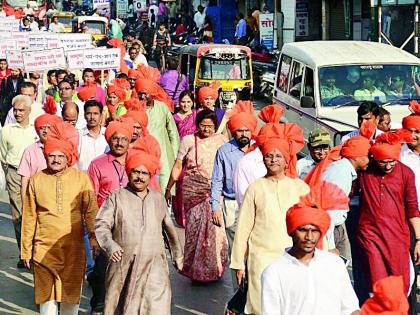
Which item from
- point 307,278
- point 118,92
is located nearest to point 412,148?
point 307,278

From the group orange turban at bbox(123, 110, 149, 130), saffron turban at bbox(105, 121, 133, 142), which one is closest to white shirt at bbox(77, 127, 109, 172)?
orange turban at bbox(123, 110, 149, 130)

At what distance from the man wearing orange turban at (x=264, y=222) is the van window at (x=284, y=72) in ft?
27.0

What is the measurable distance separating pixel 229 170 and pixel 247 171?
2.39 feet

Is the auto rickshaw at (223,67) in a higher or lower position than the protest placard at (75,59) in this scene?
lower

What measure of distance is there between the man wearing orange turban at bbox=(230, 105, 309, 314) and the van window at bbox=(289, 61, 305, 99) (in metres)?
7.50

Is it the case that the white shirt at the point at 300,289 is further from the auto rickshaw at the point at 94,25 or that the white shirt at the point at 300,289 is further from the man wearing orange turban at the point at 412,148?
the auto rickshaw at the point at 94,25

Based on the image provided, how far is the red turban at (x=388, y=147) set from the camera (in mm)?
7445

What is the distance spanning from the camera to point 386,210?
753 cm

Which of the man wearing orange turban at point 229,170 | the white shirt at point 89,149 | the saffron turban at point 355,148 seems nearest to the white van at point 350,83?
the white shirt at point 89,149

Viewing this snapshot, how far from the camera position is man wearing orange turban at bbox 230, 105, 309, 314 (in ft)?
22.8

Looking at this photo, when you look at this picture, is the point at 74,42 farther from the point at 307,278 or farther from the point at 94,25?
the point at 94,25

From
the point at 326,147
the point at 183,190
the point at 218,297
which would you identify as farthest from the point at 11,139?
the point at 326,147

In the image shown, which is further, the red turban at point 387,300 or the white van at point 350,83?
the white van at point 350,83

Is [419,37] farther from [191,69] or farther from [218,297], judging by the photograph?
[218,297]
